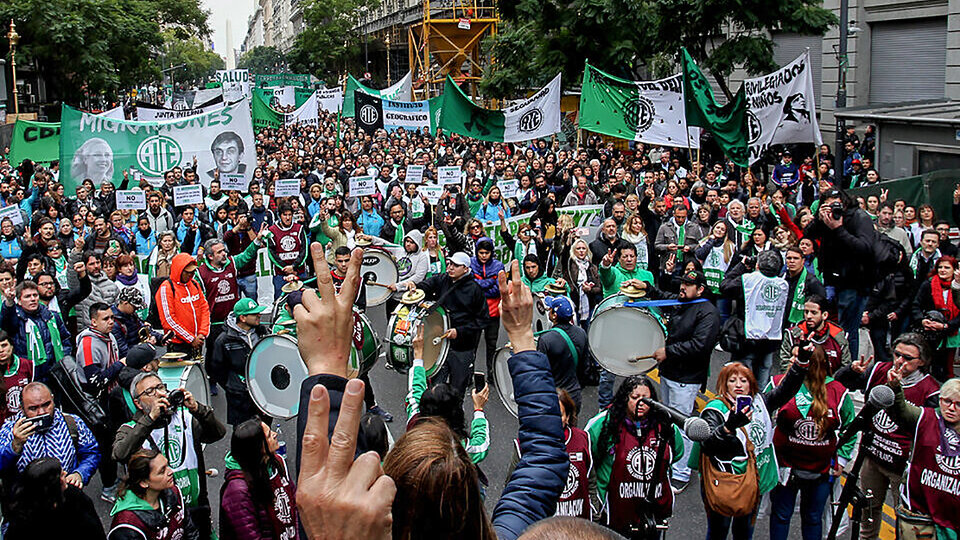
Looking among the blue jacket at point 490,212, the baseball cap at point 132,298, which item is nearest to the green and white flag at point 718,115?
the blue jacket at point 490,212

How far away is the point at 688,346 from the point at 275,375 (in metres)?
3.08

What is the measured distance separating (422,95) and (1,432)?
154ft

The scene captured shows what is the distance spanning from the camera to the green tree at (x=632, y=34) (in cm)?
2038

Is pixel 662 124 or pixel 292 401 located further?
pixel 662 124

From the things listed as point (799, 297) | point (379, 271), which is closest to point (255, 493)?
point (799, 297)

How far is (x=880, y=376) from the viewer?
19.1ft

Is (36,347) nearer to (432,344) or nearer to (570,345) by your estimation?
(432,344)

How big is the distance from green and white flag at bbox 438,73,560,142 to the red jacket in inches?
413

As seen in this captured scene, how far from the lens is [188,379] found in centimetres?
657

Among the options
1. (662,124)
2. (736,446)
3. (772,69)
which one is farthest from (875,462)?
(772,69)

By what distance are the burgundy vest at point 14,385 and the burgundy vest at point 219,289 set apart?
2365 mm

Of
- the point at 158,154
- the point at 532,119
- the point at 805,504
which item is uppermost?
the point at 532,119

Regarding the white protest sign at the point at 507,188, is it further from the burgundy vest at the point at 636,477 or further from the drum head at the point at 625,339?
the burgundy vest at the point at 636,477

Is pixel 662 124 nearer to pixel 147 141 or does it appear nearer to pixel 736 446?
pixel 147 141
